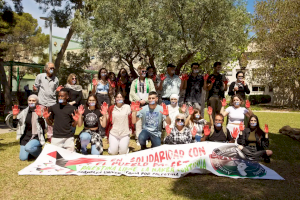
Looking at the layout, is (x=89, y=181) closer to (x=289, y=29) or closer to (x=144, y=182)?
(x=144, y=182)

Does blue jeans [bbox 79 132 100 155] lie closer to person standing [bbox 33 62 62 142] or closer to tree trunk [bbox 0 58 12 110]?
person standing [bbox 33 62 62 142]

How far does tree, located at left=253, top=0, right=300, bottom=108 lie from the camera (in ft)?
75.5

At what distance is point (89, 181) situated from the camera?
484cm

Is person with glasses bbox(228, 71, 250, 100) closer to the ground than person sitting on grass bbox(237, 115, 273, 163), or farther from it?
farther from it

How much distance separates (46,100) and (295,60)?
21349 millimetres

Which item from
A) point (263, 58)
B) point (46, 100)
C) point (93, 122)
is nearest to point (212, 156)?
point (93, 122)

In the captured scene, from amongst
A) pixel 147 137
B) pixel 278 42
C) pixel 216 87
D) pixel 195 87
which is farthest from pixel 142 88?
pixel 278 42

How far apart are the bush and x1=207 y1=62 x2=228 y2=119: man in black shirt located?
2647 centimetres

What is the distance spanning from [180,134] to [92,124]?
203cm

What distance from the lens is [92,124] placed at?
6508mm

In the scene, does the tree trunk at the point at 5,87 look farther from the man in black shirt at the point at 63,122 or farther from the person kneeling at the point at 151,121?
the person kneeling at the point at 151,121

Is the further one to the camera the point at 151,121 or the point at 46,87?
the point at 46,87

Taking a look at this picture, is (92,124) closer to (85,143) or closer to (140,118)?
(85,143)

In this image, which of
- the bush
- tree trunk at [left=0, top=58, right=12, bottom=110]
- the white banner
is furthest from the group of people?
the bush
